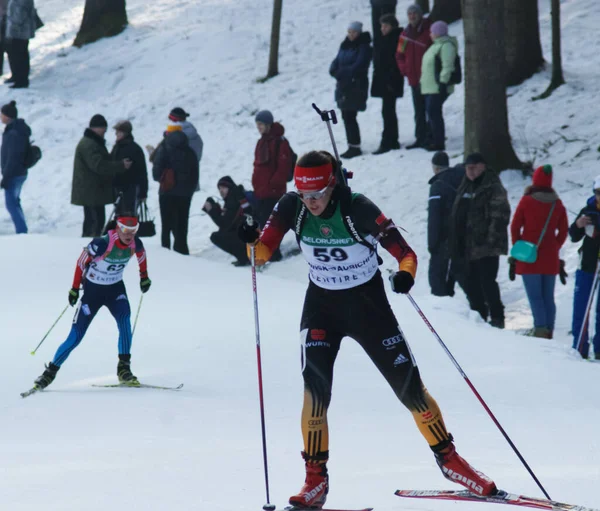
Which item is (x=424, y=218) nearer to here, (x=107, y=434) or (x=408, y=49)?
(x=408, y=49)

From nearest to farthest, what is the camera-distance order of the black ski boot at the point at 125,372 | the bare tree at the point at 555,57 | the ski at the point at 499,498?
1. the ski at the point at 499,498
2. the black ski boot at the point at 125,372
3. the bare tree at the point at 555,57

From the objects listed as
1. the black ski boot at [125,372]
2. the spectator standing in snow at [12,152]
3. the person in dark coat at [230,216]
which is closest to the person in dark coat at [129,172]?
the person in dark coat at [230,216]

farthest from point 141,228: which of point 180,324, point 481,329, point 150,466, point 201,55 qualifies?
point 201,55

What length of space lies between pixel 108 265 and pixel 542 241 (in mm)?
4541

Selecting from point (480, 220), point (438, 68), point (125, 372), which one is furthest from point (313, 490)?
point (438, 68)

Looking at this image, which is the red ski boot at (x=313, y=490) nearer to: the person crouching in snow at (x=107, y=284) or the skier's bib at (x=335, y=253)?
the skier's bib at (x=335, y=253)

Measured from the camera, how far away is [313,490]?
537cm

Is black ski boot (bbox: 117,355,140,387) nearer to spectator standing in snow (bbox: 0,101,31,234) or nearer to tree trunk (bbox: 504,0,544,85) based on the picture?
Answer: spectator standing in snow (bbox: 0,101,31,234)

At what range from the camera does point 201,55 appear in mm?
22172

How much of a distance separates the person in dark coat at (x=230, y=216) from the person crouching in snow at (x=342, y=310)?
327 inches

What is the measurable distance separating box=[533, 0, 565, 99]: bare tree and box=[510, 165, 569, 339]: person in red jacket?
6.06 metres

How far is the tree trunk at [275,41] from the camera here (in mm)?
19656

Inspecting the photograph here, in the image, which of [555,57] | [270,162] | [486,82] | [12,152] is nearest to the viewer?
[270,162]

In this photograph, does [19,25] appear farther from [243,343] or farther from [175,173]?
[243,343]
